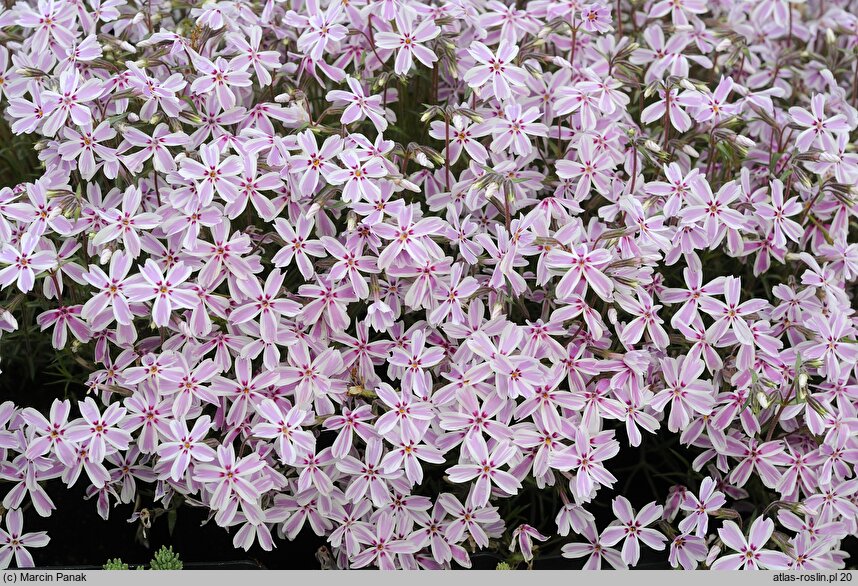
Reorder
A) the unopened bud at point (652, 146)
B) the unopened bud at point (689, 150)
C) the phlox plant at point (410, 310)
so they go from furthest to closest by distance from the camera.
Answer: the unopened bud at point (689, 150) → the unopened bud at point (652, 146) → the phlox plant at point (410, 310)

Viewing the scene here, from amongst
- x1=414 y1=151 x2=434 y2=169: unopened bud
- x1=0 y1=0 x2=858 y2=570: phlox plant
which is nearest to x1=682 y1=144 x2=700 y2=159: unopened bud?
x1=0 y1=0 x2=858 y2=570: phlox plant

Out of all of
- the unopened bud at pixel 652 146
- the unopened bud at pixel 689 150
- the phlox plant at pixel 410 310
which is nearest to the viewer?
the phlox plant at pixel 410 310

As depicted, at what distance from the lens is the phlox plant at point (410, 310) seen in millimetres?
1877

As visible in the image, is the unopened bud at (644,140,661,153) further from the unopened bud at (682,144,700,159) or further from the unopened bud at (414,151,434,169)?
the unopened bud at (414,151,434,169)

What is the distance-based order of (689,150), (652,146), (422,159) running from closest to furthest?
1. (422,159)
2. (652,146)
3. (689,150)

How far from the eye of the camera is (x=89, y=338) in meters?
1.98

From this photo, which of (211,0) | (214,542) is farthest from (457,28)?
(214,542)

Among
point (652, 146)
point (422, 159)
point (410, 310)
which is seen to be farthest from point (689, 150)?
point (410, 310)

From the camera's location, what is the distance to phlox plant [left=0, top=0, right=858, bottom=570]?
1.88 metres

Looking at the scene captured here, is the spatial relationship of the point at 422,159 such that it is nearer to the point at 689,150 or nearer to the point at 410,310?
the point at 410,310

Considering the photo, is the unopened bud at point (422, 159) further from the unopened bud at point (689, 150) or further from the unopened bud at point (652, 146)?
the unopened bud at point (689, 150)

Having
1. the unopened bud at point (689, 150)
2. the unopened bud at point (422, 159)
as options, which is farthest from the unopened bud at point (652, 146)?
the unopened bud at point (422, 159)

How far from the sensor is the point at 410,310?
2.04 metres

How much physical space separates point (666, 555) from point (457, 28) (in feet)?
4.95
